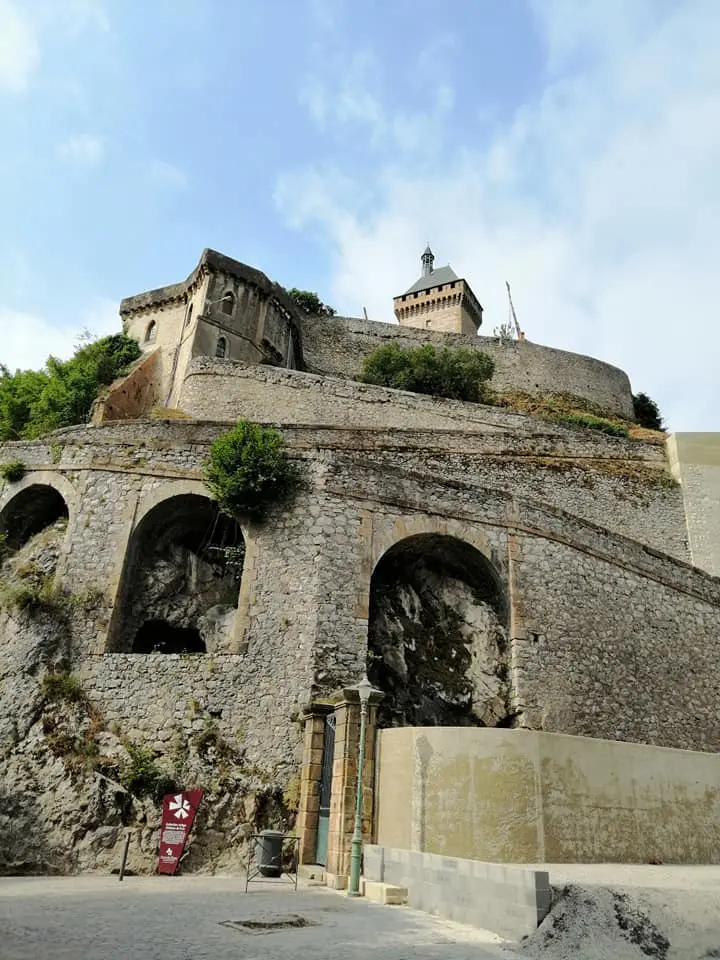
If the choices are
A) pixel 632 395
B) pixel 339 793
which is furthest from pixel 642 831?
pixel 632 395

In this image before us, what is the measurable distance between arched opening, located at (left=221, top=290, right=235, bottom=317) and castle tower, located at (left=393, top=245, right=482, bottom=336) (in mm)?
19936

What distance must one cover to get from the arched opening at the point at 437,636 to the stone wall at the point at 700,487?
10.3 metres

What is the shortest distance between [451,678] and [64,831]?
685 cm

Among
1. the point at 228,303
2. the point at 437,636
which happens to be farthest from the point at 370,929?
the point at 228,303

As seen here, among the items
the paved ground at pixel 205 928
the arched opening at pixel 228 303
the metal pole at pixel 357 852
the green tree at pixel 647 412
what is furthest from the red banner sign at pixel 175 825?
the green tree at pixel 647 412

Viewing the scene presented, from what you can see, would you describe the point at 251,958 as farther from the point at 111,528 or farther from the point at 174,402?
the point at 174,402

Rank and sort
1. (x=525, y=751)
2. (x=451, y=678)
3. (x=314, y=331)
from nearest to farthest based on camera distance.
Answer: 1. (x=525, y=751)
2. (x=451, y=678)
3. (x=314, y=331)

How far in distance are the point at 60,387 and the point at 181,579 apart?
13.5 meters

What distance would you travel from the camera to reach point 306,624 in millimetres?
12352

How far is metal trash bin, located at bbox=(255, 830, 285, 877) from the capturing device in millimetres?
9742

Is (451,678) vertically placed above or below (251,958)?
above

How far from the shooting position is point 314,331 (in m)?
35.0

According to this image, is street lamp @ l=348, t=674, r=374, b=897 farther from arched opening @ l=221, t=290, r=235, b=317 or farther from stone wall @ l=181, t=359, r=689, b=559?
arched opening @ l=221, t=290, r=235, b=317

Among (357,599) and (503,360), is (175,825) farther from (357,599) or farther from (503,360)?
(503,360)
